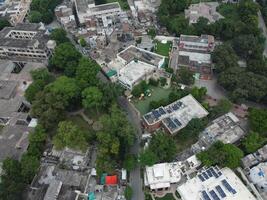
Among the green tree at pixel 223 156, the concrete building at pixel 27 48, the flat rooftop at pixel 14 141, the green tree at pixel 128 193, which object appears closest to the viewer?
the green tree at pixel 128 193

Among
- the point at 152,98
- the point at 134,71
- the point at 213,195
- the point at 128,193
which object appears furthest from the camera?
the point at 134,71

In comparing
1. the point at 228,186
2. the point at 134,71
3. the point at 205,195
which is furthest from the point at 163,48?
the point at 205,195

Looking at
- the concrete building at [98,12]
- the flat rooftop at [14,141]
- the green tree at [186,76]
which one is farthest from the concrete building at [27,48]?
the green tree at [186,76]

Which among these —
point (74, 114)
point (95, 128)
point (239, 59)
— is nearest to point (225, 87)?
point (239, 59)

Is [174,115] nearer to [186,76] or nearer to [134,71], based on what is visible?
[186,76]

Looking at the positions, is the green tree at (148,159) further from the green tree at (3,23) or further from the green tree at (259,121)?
the green tree at (3,23)

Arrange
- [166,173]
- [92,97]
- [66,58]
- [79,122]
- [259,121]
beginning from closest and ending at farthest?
[166,173], [259,121], [92,97], [79,122], [66,58]
